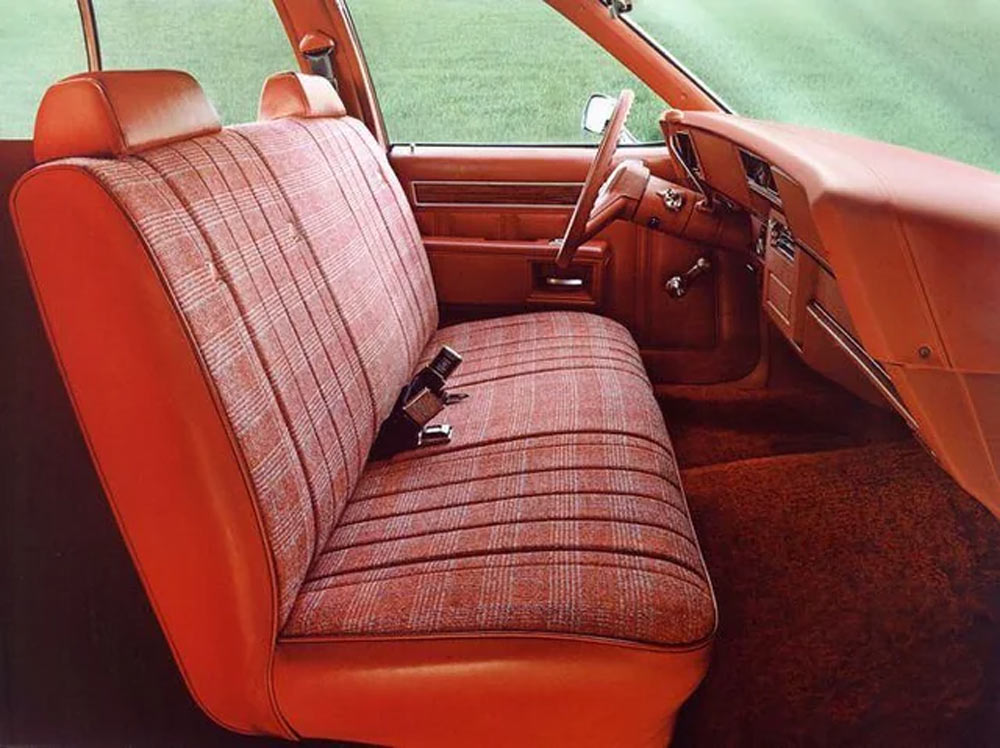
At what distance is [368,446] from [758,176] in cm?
89

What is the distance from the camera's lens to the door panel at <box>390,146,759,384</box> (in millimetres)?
2178

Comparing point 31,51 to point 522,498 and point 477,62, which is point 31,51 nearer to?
point 477,62

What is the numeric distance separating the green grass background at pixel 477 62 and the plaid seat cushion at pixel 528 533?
99 centimetres

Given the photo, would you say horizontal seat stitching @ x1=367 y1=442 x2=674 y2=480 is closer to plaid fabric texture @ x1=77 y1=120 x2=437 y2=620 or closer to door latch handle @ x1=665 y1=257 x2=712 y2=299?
plaid fabric texture @ x1=77 y1=120 x2=437 y2=620

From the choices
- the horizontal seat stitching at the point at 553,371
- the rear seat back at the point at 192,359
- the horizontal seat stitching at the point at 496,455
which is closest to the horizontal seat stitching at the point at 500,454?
the horizontal seat stitching at the point at 496,455

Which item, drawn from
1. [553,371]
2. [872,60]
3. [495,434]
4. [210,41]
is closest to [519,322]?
[553,371]

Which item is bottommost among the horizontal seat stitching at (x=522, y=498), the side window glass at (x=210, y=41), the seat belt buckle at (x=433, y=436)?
the seat belt buckle at (x=433, y=436)

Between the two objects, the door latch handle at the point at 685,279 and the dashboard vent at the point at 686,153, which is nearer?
the dashboard vent at the point at 686,153

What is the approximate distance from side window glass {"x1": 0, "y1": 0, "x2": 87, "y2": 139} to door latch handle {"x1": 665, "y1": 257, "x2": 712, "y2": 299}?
1578mm

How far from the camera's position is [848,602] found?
4.98 ft

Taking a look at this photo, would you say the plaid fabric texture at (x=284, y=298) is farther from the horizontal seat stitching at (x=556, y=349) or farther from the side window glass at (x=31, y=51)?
the side window glass at (x=31, y=51)

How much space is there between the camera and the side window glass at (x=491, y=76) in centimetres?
226

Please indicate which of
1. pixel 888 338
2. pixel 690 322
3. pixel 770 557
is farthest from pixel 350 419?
pixel 690 322

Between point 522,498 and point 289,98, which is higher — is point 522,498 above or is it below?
below
